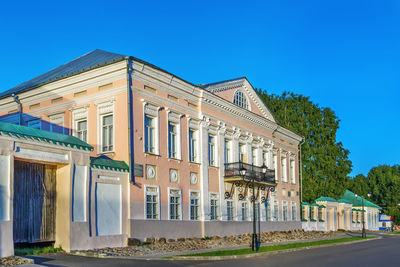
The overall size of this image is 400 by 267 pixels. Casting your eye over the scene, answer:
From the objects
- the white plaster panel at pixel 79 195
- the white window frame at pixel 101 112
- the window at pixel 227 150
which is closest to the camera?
the white plaster panel at pixel 79 195

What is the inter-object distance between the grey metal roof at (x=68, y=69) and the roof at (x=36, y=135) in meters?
7.32

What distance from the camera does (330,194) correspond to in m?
52.1

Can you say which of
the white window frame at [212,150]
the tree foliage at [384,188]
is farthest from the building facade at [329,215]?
the tree foliage at [384,188]

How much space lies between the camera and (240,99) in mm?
34500

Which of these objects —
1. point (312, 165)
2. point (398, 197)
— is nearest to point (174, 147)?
point (312, 165)

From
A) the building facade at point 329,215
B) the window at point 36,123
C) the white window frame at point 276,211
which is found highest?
the window at point 36,123

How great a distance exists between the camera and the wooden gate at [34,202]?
17.5 m

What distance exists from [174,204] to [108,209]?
561 centimetres

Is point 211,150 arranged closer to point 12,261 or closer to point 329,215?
point 12,261

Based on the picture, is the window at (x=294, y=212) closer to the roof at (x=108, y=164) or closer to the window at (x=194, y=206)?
the window at (x=194, y=206)

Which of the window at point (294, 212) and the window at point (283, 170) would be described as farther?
the window at point (294, 212)

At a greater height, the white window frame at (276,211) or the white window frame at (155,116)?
the white window frame at (155,116)

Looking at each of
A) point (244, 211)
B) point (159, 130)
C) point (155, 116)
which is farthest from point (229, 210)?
point (155, 116)

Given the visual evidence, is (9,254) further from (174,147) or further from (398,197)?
(398,197)
